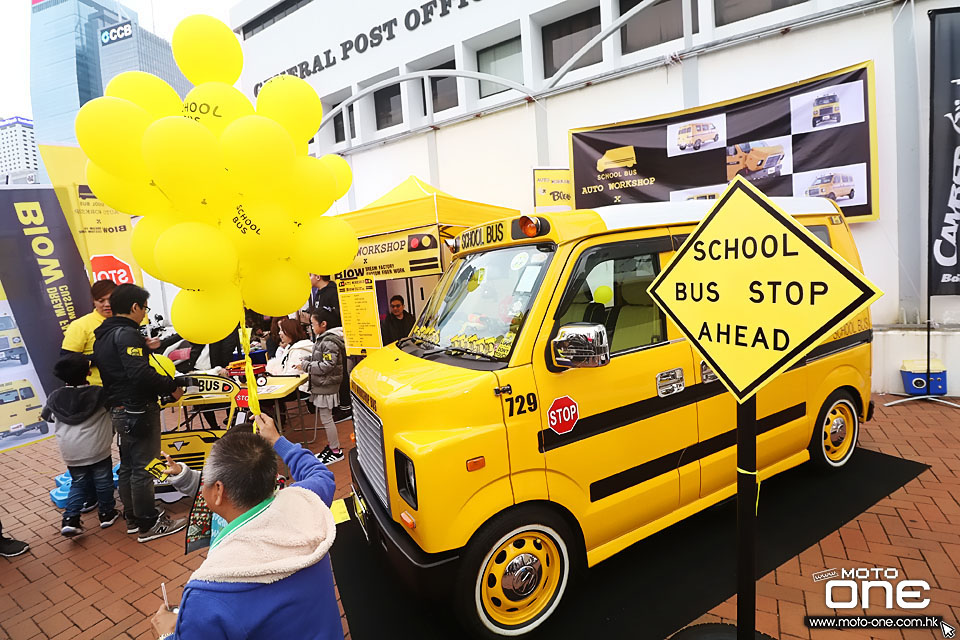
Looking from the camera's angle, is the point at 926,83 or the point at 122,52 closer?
the point at 926,83

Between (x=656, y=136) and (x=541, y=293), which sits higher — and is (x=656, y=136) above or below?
above

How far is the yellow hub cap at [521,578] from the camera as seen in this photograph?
2.60 m

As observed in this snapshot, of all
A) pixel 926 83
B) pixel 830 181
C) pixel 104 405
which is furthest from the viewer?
A: pixel 830 181

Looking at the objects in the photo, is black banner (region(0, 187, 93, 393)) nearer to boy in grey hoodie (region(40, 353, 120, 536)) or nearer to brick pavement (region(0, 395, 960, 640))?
boy in grey hoodie (region(40, 353, 120, 536))

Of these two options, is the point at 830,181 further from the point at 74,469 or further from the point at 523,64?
the point at 74,469

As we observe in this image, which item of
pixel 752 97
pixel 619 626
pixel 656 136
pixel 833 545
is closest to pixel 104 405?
pixel 619 626

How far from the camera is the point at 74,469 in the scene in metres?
4.36

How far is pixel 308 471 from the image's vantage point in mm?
2062

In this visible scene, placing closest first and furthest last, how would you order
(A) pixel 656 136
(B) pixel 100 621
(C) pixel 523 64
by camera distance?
(B) pixel 100 621 < (A) pixel 656 136 < (C) pixel 523 64

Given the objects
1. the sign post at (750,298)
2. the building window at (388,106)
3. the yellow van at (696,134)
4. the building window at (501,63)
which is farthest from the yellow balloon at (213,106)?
the building window at (388,106)

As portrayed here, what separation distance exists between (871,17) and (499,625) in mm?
8523

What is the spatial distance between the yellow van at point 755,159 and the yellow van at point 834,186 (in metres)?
0.52

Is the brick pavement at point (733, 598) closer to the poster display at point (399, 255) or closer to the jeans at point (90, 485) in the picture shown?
the jeans at point (90, 485)

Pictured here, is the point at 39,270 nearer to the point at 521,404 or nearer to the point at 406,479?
the point at 406,479
